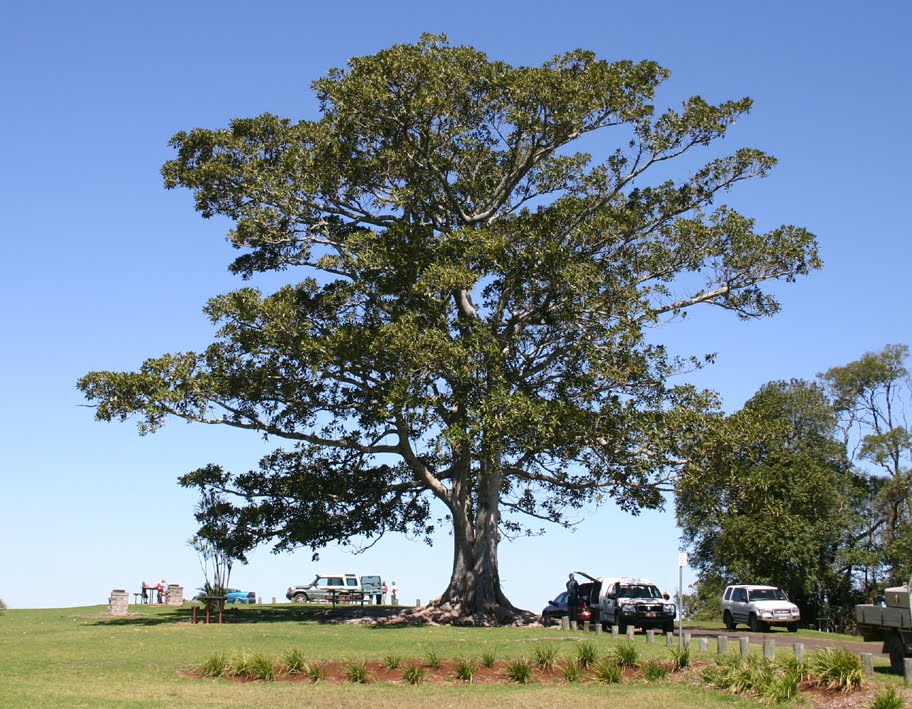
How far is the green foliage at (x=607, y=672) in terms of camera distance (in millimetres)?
18344

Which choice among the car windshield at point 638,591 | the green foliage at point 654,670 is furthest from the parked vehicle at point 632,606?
the green foliage at point 654,670

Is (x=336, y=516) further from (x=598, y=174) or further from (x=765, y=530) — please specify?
(x=765, y=530)

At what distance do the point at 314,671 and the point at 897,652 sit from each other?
1093 cm

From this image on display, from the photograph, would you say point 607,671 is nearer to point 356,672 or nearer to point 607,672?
point 607,672

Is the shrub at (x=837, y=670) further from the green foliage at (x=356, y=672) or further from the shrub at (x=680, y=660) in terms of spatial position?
the green foliage at (x=356, y=672)

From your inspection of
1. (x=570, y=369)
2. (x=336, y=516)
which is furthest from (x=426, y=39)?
(x=336, y=516)

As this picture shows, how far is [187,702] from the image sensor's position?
15117 mm

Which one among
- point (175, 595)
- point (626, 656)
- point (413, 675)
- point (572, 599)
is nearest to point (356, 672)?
point (413, 675)

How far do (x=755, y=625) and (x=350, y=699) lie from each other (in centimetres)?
2053

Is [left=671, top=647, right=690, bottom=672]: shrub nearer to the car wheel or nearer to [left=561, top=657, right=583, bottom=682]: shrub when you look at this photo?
[left=561, top=657, right=583, bottom=682]: shrub

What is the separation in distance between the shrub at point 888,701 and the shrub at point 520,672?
236 inches

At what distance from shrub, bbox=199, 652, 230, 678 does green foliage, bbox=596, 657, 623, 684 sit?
22.3 feet

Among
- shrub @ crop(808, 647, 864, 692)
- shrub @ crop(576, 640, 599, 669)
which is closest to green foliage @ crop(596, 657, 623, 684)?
shrub @ crop(576, 640, 599, 669)

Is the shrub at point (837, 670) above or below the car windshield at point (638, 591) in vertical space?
below
